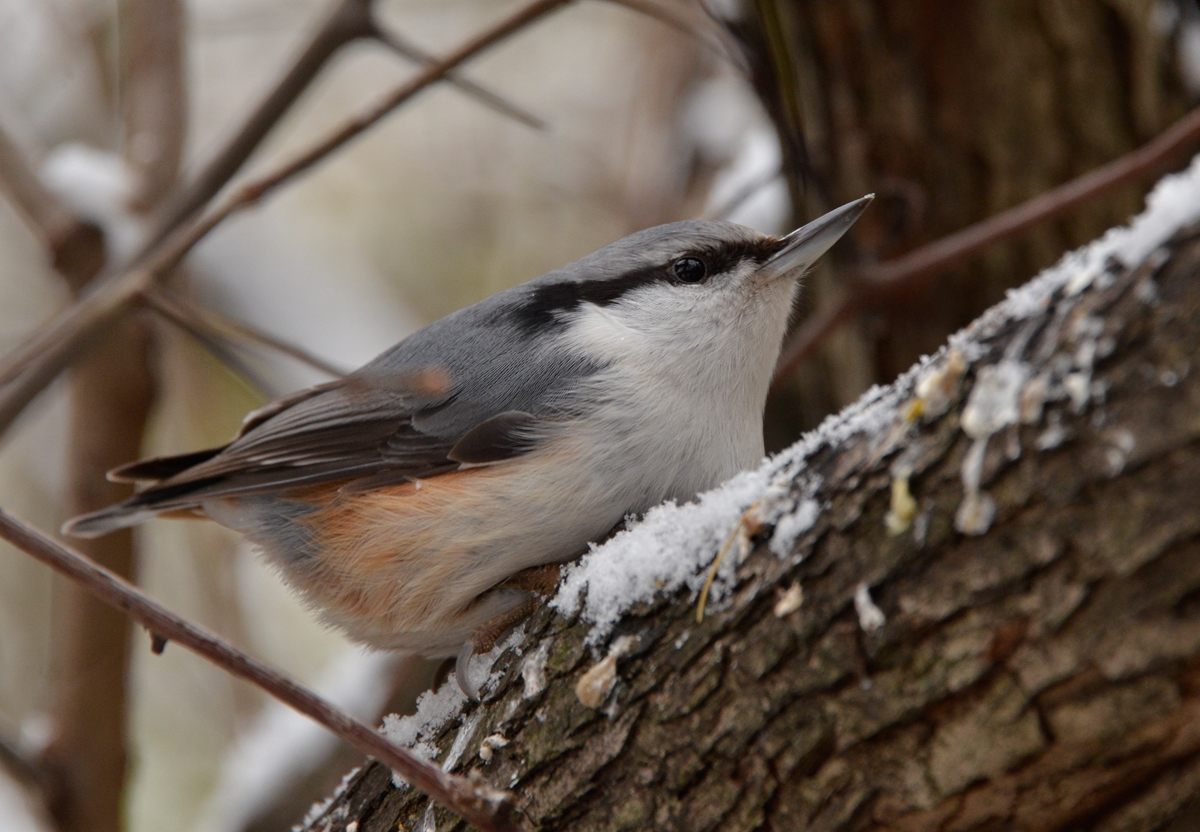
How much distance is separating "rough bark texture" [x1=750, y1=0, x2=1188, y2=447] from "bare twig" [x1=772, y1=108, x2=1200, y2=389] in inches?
4.0

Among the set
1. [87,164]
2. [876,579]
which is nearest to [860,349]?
[876,579]

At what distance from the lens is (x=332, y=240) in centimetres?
604

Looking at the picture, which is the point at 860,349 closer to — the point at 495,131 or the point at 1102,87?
the point at 1102,87

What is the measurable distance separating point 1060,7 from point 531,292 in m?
1.93

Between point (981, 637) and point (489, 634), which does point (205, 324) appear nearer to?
point (489, 634)

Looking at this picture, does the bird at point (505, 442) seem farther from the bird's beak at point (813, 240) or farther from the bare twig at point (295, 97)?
the bare twig at point (295, 97)

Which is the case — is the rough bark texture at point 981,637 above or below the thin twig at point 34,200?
below

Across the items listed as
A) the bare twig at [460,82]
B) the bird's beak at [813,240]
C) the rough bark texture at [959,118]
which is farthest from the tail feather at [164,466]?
the rough bark texture at [959,118]

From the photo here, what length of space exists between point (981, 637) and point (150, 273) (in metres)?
2.18

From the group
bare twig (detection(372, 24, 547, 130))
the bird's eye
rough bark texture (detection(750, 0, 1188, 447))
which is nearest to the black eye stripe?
the bird's eye

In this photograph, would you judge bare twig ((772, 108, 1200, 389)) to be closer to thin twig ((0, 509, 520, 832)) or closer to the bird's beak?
the bird's beak

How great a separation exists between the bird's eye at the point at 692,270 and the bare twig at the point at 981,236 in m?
0.40

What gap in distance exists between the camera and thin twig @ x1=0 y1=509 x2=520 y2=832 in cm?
122

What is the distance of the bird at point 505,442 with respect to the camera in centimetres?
194
